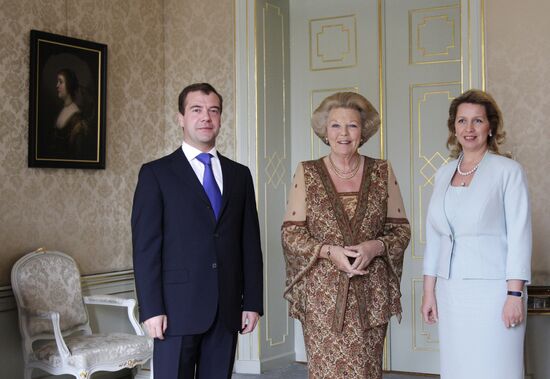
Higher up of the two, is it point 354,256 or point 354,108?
point 354,108

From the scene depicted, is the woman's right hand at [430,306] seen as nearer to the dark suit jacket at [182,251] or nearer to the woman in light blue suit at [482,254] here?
the woman in light blue suit at [482,254]

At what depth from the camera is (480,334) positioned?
2.87 m

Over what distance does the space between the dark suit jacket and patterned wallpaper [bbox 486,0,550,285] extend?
98.1 inches

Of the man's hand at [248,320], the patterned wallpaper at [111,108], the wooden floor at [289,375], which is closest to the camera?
the man's hand at [248,320]

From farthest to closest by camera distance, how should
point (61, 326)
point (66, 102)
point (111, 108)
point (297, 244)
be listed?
point (111, 108) → point (66, 102) → point (61, 326) → point (297, 244)

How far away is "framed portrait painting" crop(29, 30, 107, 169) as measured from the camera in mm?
4699

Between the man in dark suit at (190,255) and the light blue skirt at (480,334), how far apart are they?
2.85ft

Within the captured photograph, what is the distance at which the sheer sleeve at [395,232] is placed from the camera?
10.2ft

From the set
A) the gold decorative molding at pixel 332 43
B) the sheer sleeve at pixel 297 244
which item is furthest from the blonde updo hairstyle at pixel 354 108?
the gold decorative molding at pixel 332 43

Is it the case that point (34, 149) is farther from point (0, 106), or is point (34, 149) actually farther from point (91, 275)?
point (91, 275)

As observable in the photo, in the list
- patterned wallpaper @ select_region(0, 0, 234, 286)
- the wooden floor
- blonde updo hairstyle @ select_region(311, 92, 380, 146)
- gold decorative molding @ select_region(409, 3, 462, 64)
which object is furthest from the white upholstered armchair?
gold decorative molding @ select_region(409, 3, 462, 64)

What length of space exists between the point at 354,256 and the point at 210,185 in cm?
65

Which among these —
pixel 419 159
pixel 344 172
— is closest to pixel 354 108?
pixel 344 172

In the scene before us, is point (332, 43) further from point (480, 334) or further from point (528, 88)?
point (480, 334)
